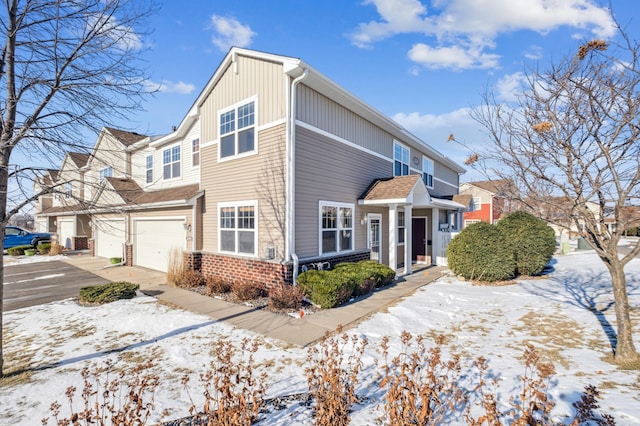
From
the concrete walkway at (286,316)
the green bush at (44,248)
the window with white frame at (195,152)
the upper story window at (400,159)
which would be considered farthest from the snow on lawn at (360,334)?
the green bush at (44,248)

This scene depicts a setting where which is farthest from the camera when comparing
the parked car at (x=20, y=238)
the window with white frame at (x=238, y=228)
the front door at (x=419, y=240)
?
the parked car at (x=20, y=238)

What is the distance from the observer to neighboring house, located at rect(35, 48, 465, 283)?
8586mm

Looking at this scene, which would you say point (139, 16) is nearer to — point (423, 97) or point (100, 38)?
point (100, 38)

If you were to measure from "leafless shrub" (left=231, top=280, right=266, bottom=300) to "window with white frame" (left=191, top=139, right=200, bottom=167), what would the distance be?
590 centimetres

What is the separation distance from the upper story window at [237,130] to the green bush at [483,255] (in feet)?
27.4

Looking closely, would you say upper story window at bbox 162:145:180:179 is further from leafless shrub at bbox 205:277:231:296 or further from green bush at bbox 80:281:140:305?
leafless shrub at bbox 205:277:231:296

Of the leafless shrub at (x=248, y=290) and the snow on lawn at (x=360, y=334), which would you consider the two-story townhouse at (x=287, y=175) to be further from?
the snow on lawn at (x=360, y=334)

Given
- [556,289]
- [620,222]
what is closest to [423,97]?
[556,289]

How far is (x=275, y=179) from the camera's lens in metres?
8.67

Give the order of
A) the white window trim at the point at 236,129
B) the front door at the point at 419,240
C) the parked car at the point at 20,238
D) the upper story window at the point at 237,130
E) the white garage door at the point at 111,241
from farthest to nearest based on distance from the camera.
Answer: the parked car at the point at 20,238
the white garage door at the point at 111,241
the front door at the point at 419,240
the upper story window at the point at 237,130
the white window trim at the point at 236,129

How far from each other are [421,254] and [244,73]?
11.9 meters

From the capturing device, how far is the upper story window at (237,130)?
9594 mm

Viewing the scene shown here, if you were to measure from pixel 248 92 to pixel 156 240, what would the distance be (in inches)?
311

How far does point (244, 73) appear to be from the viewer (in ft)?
31.9
